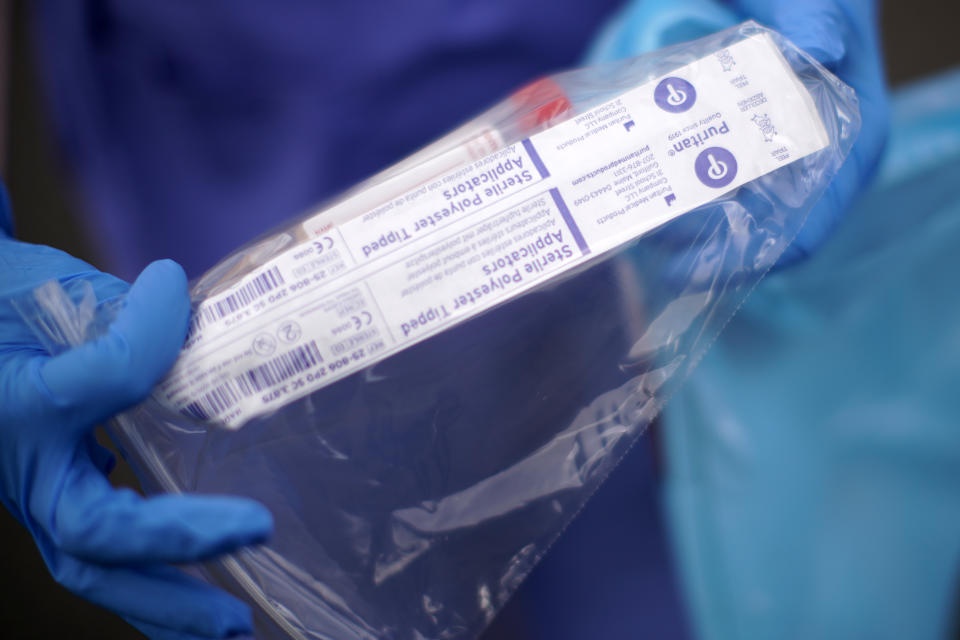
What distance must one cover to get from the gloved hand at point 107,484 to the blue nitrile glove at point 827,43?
0.49 m

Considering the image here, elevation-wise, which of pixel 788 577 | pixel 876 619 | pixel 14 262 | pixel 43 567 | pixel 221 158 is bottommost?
pixel 876 619

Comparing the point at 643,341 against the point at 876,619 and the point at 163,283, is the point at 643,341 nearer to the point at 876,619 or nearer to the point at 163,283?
the point at 163,283

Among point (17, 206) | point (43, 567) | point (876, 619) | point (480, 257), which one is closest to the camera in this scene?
point (480, 257)

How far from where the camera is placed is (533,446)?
17.6 inches

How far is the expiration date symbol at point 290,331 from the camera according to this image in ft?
1.16

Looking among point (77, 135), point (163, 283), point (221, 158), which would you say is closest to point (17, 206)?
point (77, 135)

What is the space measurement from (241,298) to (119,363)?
9cm

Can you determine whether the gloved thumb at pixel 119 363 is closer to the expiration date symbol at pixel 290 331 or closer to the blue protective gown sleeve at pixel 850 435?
the expiration date symbol at pixel 290 331

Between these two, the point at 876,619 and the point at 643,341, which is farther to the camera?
the point at 876,619

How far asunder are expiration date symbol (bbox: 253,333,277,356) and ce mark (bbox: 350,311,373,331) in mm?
55

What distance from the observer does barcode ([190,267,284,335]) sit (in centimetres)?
36

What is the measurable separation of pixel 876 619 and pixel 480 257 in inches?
31.1

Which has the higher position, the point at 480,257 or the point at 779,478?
the point at 480,257

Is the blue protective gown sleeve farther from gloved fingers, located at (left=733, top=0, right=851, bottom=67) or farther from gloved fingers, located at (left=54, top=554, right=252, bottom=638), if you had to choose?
gloved fingers, located at (left=54, top=554, right=252, bottom=638)
